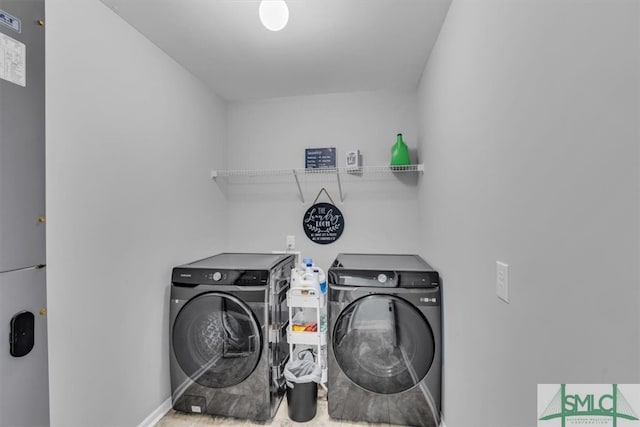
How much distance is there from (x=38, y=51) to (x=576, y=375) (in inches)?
82.3

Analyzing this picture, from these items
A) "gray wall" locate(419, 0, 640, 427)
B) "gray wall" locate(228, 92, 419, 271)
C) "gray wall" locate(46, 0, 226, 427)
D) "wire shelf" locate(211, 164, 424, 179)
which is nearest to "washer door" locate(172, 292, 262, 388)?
"gray wall" locate(46, 0, 226, 427)

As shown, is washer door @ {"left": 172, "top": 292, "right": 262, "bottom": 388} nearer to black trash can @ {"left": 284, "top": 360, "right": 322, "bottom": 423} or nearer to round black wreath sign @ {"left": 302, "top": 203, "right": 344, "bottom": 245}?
black trash can @ {"left": 284, "top": 360, "right": 322, "bottom": 423}

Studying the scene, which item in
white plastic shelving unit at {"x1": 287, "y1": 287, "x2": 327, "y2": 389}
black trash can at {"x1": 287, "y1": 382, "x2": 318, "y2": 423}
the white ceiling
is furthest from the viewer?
white plastic shelving unit at {"x1": 287, "y1": 287, "x2": 327, "y2": 389}

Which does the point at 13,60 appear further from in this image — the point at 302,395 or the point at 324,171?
the point at 302,395

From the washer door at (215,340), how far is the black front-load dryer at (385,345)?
548 millimetres

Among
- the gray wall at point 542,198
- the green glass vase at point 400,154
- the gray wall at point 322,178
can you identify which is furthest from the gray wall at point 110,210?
the gray wall at point 542,198

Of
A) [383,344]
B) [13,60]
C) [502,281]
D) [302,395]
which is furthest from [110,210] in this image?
[502,281]

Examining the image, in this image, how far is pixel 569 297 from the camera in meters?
0.71

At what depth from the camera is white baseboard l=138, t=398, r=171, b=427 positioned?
1887 mm

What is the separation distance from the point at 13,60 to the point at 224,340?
5.64 feet

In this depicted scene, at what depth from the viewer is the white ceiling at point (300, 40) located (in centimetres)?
166

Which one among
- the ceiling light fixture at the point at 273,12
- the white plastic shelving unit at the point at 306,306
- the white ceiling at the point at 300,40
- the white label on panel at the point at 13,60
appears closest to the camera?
the white label on panel at the point at 13,60

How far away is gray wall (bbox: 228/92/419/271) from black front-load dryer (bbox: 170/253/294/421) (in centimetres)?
93

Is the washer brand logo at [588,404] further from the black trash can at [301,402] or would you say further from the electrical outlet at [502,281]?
the black trash can at [301,402]
